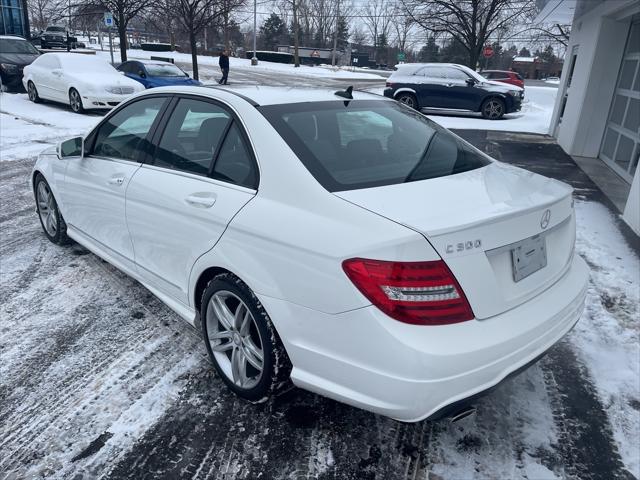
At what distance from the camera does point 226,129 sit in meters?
2.83

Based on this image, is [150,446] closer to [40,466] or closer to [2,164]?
[40,466]

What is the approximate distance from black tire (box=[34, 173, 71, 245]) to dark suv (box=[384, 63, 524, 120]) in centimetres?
1417

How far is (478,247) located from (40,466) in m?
2.20

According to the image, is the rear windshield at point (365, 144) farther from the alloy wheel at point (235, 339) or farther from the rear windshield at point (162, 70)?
the rear windshield at point (162, 70)

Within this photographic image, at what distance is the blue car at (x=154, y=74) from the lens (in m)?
15.3

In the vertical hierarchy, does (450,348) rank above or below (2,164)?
above

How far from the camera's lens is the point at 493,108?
664 inches

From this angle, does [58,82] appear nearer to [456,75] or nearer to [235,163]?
[456,75]

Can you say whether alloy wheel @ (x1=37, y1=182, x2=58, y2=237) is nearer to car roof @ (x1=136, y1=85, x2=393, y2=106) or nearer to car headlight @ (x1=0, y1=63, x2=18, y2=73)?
car roof @ (x1=136, y1=85, x2=393, y2=106)

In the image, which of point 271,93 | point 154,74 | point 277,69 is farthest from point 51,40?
point 271,93

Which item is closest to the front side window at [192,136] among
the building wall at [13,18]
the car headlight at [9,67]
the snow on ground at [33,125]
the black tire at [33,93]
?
Answer: the snow on ground at [33,125]

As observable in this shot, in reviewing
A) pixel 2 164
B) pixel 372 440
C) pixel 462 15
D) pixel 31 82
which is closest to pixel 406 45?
pixel 462 15

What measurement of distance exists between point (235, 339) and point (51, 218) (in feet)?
9.88

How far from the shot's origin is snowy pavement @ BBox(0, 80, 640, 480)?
7.79 ft
